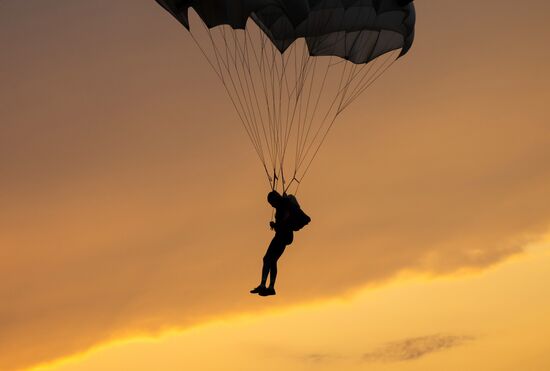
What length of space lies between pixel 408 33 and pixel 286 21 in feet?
13.1

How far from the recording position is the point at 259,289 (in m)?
41.4

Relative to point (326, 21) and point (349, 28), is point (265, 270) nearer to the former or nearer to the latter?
point (326, 21)

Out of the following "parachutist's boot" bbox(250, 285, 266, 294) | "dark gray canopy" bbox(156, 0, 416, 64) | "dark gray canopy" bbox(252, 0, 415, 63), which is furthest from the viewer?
"dark gray canopy" bbox(252, 0, 415, 63)

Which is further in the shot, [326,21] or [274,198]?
[326,21]

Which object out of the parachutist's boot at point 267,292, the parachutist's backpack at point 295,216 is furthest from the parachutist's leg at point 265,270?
the parachutist's backpack at point 295,216

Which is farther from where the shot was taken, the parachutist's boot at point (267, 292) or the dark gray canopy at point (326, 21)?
the dark gray canopy at point (326, 21)

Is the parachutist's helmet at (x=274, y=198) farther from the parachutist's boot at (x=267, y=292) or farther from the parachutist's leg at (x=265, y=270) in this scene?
the parachutist's boot at (x=267, y=292)

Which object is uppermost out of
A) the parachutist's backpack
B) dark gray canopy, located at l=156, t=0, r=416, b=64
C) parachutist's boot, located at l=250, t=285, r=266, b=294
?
dark gray canopy, located at l=156, t=0, r=416, b=64

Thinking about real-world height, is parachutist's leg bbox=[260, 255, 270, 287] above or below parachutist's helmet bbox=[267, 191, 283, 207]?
below

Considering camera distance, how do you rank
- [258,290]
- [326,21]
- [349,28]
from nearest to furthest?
[258,290] → [326,21] → [349,28]

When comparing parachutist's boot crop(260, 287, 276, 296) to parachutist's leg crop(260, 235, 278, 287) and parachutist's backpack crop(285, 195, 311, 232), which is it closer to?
parachutist's leg crop(260, 235, 278, 287)

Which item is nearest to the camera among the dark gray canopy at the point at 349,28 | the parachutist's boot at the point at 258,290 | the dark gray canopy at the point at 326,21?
the parachutist's boot at the point at 258,290

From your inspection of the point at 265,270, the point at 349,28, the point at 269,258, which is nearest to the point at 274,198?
the point at 269,258

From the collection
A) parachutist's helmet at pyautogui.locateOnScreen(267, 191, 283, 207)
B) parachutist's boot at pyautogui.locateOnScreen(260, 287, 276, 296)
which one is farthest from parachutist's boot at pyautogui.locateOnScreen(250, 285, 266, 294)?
parachutist's helmet at pyautogui.locateOnScreen(267, 191, 283, 207)
